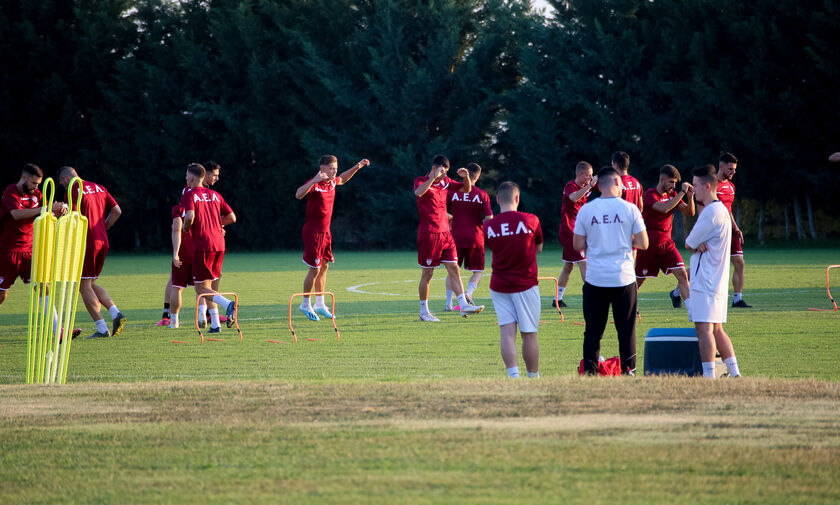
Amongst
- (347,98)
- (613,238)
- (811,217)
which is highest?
(347,98)

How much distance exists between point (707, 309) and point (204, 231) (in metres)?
7.36

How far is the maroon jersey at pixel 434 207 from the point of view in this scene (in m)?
14.4

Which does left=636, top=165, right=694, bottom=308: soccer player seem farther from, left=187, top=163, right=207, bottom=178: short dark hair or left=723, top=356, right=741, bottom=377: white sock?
left=187, top=163, right=207, bottom=178: short dark hair

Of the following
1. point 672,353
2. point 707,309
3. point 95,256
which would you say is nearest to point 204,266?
point 95,256

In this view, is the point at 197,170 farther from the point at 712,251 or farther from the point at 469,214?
the point at 712,251

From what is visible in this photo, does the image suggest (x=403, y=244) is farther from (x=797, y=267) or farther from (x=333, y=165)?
(x=333, y=165)

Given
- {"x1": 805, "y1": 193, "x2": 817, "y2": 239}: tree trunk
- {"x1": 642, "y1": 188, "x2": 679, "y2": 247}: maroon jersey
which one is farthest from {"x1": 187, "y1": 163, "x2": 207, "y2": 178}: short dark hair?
{"x1": 805, "y1": 193, "x2": 817, "y2": 239}: tree trunk

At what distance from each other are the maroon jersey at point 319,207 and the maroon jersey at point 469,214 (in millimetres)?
2154

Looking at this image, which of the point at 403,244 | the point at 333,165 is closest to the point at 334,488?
the point at 333,165

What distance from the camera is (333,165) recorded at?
13.9 meters

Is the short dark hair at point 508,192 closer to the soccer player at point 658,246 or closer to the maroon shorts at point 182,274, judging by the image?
the soccer player at point 658,246

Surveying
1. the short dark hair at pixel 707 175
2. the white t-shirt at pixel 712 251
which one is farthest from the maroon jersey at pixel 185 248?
the white t-shirt at pixel 712 251

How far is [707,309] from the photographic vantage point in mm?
7980

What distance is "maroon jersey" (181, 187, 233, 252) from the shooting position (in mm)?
12680
